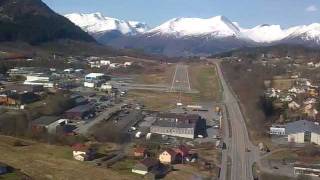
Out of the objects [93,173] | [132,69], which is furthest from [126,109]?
[132,69]

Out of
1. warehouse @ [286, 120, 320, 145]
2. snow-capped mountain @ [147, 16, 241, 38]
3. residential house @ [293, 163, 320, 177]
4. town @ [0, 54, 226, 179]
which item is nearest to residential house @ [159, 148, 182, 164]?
town @ [0, 54, 226, 179]

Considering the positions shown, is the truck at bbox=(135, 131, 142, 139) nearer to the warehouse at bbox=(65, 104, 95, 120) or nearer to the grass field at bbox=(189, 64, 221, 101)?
the warehouse at bbox=(65, 104, 95, 120)

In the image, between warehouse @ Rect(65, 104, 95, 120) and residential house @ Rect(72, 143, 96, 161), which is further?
warehouse @ Rect(65, 104, 95, 120)

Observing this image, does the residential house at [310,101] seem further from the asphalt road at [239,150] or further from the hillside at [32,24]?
the hillside at [32,24]

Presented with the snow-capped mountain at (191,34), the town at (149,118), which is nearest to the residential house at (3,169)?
the town at (149,118)

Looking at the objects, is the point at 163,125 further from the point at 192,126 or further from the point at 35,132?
the point at 35,132
